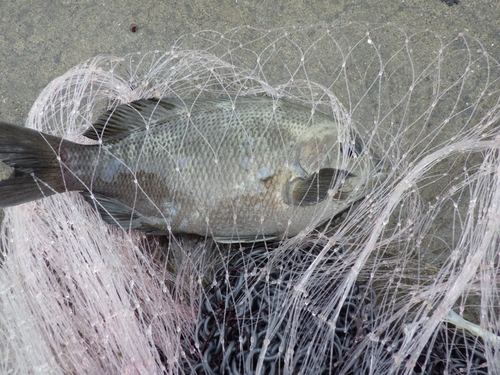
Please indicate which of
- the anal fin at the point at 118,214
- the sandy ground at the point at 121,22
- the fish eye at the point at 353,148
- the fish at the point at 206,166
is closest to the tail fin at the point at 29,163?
the fish at the point at 206,166

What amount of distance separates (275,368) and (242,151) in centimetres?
94

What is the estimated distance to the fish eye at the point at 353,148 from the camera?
77.5 inches

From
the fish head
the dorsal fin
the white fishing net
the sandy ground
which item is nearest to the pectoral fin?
the fish head

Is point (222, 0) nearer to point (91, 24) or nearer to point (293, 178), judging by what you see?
point (91, 24)

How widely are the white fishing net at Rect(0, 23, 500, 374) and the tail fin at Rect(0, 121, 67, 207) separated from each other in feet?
0.62

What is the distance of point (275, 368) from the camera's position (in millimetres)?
1855

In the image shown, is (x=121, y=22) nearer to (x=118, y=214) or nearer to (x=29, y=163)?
(x=29, y=163)

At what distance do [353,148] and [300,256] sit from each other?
0.55 metres

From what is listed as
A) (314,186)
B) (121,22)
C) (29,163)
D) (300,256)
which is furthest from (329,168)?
(121,22)

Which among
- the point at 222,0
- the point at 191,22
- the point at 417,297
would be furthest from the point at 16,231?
the point at 417,297

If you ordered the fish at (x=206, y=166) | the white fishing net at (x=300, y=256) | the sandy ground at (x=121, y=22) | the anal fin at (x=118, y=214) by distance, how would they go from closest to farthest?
the white fishing net at (x=300, y=256) < the fish at (x=206, y=166) < the anal fin at (x=118, y=214) < the sandy ground at (x=121, y=22)

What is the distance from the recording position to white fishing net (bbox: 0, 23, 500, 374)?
184 cm

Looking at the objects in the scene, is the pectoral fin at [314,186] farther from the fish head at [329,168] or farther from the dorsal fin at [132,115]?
the dorsal fin at [132,115]

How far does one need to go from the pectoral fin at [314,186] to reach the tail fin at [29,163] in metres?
1.04
